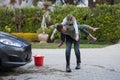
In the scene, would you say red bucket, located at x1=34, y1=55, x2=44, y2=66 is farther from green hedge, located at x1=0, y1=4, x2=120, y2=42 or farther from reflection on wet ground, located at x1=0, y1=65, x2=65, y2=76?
green hedge, located at x1=0, y1=4, x2=120, y2=42

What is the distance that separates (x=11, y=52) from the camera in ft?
26.2

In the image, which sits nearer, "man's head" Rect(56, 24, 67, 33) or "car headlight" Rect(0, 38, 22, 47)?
"car headlight" Rect(0, 38, 22, 47)

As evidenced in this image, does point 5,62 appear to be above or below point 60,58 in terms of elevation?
above

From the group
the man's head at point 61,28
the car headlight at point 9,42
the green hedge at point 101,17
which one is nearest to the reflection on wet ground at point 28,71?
the car headlight at point 9,42

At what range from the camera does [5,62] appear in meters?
7.98

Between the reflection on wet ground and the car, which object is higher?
the car

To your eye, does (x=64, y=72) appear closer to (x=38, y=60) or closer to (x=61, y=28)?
(x=61, y=28)

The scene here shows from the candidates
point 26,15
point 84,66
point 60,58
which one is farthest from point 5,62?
point 26,15

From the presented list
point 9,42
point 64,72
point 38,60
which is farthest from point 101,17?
point 9,42

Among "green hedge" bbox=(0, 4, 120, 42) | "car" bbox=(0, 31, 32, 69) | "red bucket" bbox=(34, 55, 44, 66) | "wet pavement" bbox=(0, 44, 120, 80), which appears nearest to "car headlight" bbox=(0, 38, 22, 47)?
"car" bbox=(0, 31, 32, 69)

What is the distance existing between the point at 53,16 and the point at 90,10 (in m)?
2.21

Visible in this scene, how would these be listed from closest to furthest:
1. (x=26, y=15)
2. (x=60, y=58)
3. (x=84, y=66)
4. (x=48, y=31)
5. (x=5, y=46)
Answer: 1. (x=5, y=46)
2. (x=84, y=66)
3. (x=60, y=58)
4. (x=48, y=31)
5. (x=26, y=15)

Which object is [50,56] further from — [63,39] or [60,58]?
[63,39]

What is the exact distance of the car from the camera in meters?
7.94
